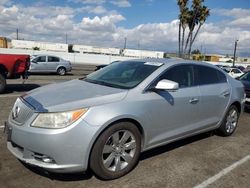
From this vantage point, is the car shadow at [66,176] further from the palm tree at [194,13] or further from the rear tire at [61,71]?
the palm tree at [194,13]

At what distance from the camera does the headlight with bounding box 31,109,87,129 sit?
11.6ft

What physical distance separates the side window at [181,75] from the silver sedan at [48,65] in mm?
15971

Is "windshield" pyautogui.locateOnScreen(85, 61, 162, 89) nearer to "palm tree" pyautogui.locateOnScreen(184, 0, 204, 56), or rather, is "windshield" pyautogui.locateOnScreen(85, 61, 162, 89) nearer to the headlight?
the headlight

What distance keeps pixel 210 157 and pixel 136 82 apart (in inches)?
73.3

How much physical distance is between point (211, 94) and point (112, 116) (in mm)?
2455

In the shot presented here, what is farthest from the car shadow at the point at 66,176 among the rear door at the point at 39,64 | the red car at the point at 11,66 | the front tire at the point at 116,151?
the rear door at the point at 39,64


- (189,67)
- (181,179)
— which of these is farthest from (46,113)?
(189,67)

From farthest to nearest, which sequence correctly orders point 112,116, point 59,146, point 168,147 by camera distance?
point 168,147 < point 112,116 < point 59,146

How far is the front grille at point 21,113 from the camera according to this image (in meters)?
3.71

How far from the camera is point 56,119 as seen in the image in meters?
3.54

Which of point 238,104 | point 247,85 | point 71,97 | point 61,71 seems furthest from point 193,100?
point 61,71

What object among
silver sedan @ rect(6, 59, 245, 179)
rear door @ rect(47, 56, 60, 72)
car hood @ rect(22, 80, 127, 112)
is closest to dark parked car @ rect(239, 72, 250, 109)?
silver sedan @ rect(6, 59, 245, 179)

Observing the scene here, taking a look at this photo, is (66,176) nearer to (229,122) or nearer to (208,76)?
(208,76)

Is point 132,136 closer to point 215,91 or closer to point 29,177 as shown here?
point 29,177
